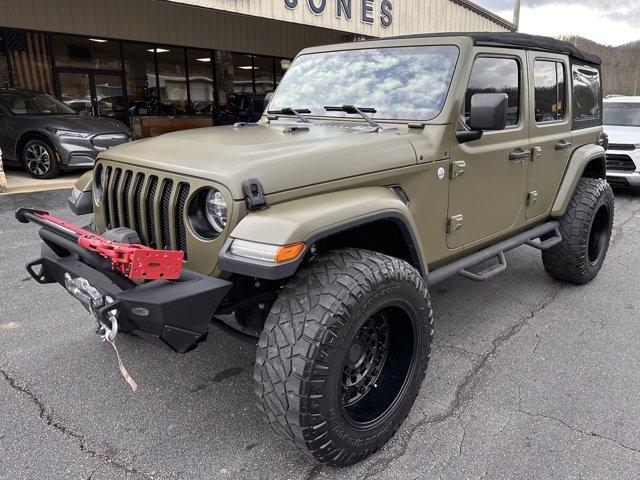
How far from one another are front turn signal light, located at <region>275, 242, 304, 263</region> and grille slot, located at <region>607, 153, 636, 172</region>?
8.77 metres

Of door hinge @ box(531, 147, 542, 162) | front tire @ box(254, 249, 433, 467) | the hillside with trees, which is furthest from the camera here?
the hillside with trees

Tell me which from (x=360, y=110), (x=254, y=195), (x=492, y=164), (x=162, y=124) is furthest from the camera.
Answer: (x=162, y=124)

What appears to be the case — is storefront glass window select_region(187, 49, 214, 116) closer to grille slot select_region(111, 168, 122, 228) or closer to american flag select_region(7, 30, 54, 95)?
american flag select_region(7, 30, 54, 95)

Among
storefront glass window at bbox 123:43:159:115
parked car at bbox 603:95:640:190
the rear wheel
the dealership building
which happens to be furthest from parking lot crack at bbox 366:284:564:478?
storefront glass window at bbox 123:43:159:115

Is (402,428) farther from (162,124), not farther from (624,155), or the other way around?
(162,124)

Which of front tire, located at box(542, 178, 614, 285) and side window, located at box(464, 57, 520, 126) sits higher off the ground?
side window, located at box(464, 57, 520, 126)

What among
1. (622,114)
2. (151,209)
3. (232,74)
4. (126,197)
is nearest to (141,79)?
(232,74)

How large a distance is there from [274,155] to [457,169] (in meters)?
1.23

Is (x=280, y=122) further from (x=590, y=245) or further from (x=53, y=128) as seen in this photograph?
(x=53, y=128)

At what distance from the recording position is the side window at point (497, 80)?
3.21 m

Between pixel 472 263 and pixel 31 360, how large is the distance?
289 cm

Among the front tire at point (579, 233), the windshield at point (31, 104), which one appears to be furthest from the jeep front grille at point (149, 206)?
the windshield at point (31, 104)

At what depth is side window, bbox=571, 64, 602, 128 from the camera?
4.47m

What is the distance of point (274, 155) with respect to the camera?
237 centimetres
